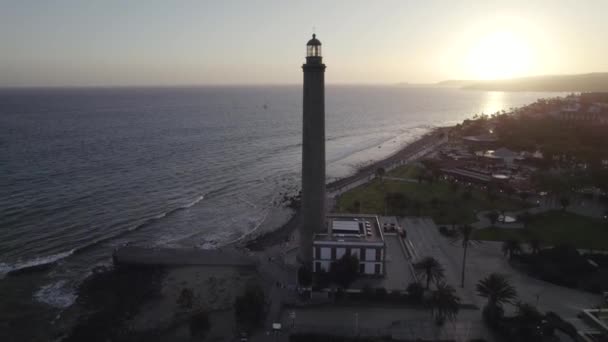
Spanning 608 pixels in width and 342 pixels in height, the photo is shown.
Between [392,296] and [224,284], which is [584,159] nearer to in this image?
[392,296]

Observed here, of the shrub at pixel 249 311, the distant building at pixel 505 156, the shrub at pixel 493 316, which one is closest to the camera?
the shrub at pixel 493 316

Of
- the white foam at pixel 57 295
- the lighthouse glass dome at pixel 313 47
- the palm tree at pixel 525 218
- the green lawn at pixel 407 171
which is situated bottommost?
the white foam at pixel 57 295

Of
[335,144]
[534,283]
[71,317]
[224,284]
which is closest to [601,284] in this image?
[534,283]

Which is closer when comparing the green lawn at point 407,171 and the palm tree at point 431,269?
the palm tree at point 431,269

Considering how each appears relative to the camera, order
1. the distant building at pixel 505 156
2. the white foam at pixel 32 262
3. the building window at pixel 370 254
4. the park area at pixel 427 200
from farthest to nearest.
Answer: the distant building at pixel 505 156, the park area at pixel 427 200, the white foam at pixel 32 262, the building window at pixel 370 254

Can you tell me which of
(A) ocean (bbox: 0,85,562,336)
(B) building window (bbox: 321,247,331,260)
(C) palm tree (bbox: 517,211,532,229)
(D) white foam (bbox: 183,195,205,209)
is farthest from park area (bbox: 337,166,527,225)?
(D) white foam (bbox: 183,195,205,209)

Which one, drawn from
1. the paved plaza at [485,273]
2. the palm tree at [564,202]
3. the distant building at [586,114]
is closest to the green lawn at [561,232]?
the palm tree at [564,202]

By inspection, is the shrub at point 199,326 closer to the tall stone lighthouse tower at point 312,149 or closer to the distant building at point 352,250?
the distant building at point 352,250
